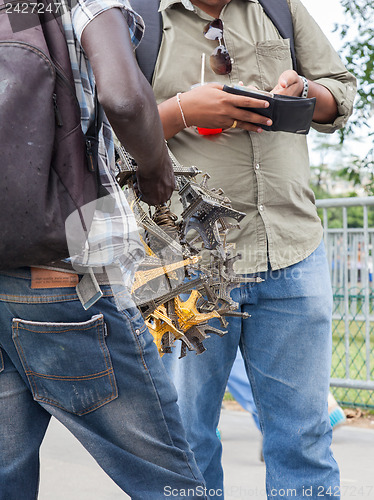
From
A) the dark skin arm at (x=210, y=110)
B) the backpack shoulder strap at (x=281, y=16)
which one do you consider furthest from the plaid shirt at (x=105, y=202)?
the backpack shoulder strap at (x=281, y=16)

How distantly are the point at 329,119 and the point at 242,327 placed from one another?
2.95 ft

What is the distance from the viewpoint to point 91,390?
6.13 feet

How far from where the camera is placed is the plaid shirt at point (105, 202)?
172cm

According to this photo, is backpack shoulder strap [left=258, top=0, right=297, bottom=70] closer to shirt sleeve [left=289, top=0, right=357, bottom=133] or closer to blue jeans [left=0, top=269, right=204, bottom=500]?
shirt sleeve [left=289, top=0, right=357, bottom=133]

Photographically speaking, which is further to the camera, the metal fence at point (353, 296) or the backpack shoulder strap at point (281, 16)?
the metal fence at point (353, 296)

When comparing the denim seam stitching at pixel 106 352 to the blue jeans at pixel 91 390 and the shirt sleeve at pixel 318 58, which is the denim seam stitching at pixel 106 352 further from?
the shirt sleeve at pixel 318 58

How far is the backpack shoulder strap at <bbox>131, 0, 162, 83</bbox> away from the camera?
2.53 meters

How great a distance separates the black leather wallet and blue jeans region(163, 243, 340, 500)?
53 centimetres

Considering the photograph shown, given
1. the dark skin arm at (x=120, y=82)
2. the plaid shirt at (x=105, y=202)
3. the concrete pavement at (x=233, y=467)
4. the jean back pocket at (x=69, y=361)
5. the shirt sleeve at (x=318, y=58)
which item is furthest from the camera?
the concrete pavement at (x=233, y=467)

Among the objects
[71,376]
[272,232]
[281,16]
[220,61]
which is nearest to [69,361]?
[71,376]

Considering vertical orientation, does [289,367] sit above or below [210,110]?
below

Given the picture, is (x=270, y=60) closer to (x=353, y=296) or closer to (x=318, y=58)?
(x=318, y=58)

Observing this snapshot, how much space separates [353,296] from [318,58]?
10.9 feet

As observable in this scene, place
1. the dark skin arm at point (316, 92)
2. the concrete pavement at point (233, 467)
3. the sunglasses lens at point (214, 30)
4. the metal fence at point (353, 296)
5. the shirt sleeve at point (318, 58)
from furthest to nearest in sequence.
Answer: the metal fence at point (353, 296) < the concrete pavement at point (233, 467) < the shirt sleeve at point (318, 58) < the sunglasses lens at point (214, 30) < the dark skin arm at point (316, 92)
